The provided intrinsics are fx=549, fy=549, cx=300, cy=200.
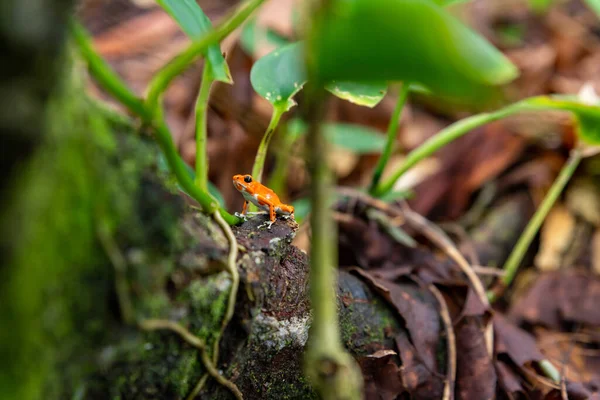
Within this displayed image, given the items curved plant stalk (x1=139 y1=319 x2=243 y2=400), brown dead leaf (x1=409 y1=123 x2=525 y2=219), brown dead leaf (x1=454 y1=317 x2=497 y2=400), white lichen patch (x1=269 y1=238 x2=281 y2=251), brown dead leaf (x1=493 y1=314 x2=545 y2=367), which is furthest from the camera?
brown dead leaf (x1=409 y1=123 x2=525 y2=219)

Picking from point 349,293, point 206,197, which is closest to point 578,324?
point 349,293

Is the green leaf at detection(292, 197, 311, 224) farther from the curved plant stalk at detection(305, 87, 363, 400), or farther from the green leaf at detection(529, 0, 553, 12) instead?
the green leaf at detection(529, 0, 553, 12)

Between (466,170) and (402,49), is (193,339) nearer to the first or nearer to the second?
(402,49)

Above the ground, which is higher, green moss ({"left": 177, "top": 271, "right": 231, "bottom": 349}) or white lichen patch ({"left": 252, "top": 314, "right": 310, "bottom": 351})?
green moss ({"left": 177, "top": 271, "right": 231, "bottom": 349})

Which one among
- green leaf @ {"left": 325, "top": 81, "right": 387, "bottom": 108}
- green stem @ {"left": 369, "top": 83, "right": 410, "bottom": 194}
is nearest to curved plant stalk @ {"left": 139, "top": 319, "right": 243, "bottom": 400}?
green leaf @ {"left": 325, "top": 81, "right": 387, "bottom": 108}

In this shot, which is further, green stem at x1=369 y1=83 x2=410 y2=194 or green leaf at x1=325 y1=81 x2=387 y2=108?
green stem at x1=369 y1=83 x2=410 y2=194

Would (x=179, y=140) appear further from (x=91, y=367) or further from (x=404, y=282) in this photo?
(x=91, y=367)

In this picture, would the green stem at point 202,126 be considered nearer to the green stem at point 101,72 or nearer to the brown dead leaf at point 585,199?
the green stem at point 101,72
